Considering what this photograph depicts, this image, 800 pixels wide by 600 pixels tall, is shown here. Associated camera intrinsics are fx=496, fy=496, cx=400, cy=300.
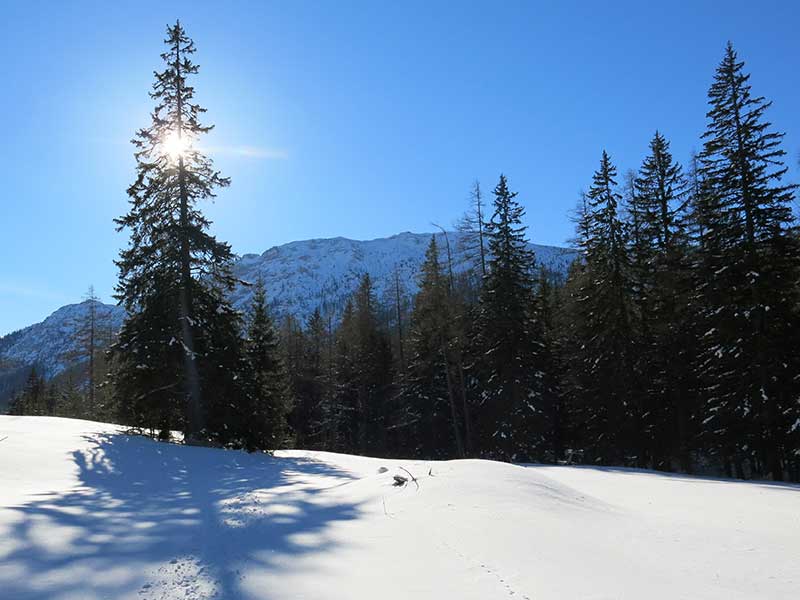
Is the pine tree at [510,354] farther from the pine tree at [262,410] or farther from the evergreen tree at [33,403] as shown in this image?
the evergreen tree at [33,403]

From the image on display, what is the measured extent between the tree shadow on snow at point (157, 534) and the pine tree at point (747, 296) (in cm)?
1736

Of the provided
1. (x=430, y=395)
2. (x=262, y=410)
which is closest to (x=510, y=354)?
(x=430, y=395)

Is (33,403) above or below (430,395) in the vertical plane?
above

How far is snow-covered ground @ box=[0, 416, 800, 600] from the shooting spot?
5.03 meters

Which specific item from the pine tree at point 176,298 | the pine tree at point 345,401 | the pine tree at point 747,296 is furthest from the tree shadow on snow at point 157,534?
the pine tree at point 345,401

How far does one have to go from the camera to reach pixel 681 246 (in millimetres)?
25344

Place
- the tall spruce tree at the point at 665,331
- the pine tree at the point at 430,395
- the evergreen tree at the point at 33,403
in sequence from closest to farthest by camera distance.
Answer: the tall spruce tree at the point at 665,331
the pine tree at the point at 430,395
the evergreen tree at the point at 33,403

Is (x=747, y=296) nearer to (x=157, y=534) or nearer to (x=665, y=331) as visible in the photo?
(x=665, y=331)

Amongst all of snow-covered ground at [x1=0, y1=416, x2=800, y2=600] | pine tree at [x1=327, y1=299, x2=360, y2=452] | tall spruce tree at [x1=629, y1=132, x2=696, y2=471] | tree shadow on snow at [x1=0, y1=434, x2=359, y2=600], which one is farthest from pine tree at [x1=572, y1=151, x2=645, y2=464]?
pine tree at [x1=327, y1=299, x2=360, y2=452]

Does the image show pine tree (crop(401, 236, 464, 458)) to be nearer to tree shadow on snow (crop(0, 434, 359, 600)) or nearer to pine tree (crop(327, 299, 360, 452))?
pine tree (crop(327, 299, 360, 452))

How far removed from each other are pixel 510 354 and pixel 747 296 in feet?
→ 39.7

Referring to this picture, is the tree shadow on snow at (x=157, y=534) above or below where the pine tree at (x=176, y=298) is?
below

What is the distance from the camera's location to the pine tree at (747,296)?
63.8 feet

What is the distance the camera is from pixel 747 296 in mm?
20234
